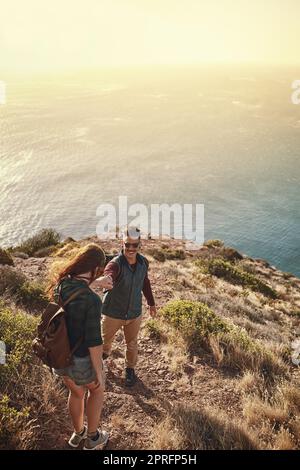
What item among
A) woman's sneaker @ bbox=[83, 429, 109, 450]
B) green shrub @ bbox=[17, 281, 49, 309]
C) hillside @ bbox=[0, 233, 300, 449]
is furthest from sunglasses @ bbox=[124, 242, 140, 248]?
green shrub @ bbox=[17, 281, 49, 309]

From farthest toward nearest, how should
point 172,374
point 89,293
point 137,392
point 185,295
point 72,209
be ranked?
point 72,209 → point 185,295 → point 172,374 → point 137,392 → point 89,293

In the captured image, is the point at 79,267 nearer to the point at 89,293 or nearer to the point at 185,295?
the point at 89,293

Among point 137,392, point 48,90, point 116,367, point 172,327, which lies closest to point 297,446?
point 137,392

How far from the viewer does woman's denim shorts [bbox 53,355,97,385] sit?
3.64 m

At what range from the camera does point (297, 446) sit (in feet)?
15.4

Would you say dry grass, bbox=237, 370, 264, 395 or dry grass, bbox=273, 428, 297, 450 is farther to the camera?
dry grass, bbox=237, 370, 264, 395

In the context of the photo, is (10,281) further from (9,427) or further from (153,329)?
(9,427)

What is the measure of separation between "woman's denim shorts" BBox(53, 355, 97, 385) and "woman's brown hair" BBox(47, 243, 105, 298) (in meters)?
0.79

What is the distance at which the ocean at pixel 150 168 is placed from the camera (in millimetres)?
51500

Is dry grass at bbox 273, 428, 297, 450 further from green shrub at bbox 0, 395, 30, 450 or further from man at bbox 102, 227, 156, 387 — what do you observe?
green shrub at bbox 0, 395, 30, 450

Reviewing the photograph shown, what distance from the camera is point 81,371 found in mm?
3668

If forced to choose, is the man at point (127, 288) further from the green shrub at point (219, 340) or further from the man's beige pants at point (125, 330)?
the green shrub at point (219, 340)

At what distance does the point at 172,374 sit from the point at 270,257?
1549 inches

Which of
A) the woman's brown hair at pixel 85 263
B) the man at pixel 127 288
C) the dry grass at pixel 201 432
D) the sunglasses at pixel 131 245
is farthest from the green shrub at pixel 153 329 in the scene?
the woman's brown hair at pixel 85 263
